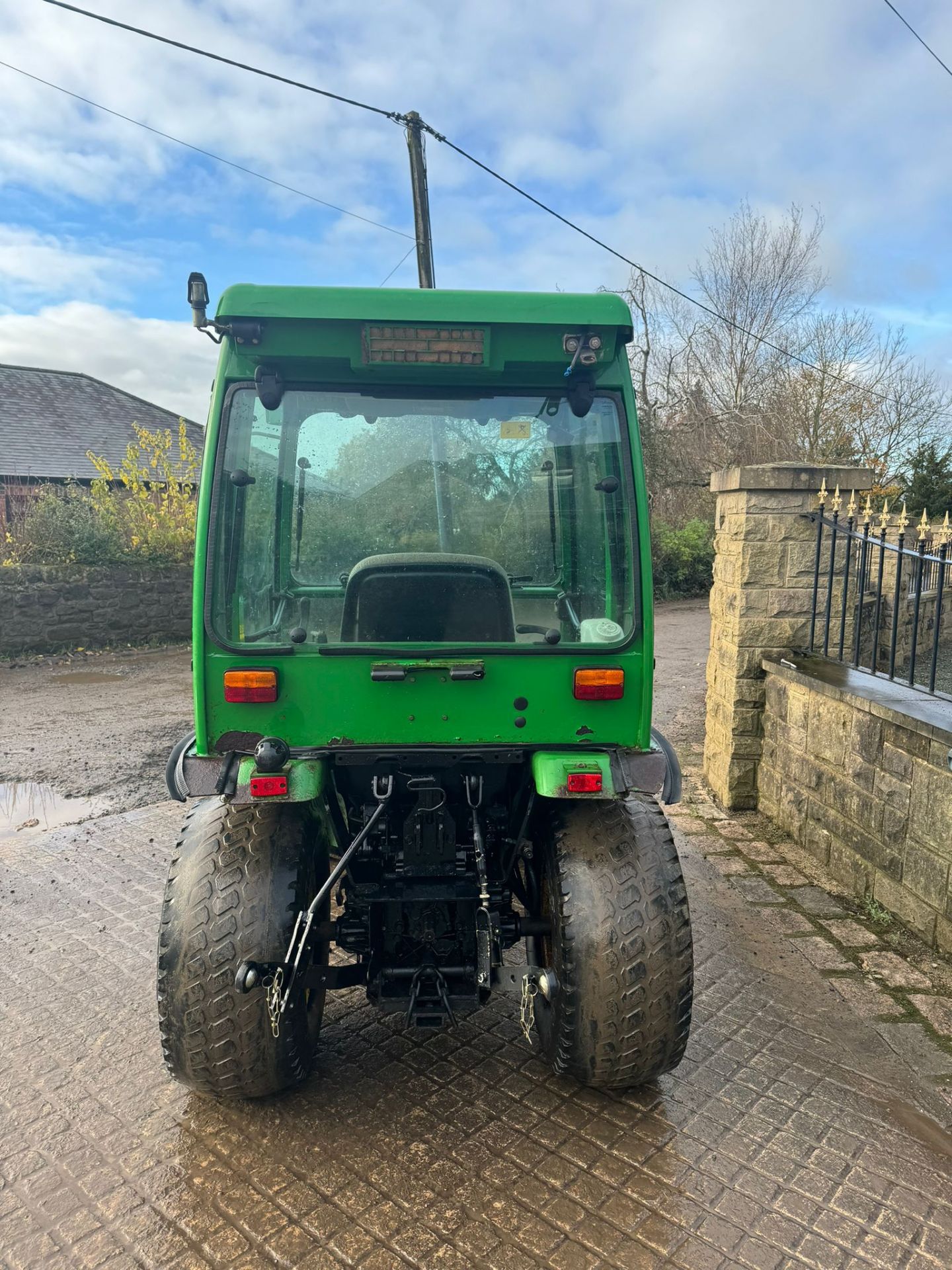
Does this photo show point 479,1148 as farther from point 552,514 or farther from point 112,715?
point 112,715

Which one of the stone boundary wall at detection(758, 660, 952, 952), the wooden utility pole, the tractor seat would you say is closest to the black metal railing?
the stone boundary wall at detection(758, 660, 952, 952)

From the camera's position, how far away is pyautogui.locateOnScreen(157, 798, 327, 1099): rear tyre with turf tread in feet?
7.95

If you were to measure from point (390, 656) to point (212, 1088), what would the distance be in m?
1.45

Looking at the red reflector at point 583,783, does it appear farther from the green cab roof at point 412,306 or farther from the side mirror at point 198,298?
the side mirror at point 198,298

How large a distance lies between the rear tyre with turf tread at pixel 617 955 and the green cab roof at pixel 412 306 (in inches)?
62.6

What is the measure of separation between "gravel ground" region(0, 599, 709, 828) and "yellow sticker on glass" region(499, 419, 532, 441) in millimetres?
4502

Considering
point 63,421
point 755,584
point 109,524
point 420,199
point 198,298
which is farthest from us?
point 63,421

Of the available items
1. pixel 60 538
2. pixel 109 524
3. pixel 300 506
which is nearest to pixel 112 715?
pixel 60 538

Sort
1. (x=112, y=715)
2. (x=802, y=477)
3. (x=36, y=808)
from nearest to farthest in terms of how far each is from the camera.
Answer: (x=802, y=477) < (x=36, y=808) < (x=112, y=715)

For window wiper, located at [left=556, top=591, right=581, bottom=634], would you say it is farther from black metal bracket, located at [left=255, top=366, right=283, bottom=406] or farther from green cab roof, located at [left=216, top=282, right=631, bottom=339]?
black metal bracket, located at [left=255, top=366, right=283, bottom=406]

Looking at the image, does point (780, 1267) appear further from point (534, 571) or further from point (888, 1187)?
point (534, 571)

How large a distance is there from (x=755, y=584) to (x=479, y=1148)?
3916 millimetres

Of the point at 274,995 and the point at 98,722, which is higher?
the point at 274,995

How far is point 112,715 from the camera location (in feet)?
28.3
